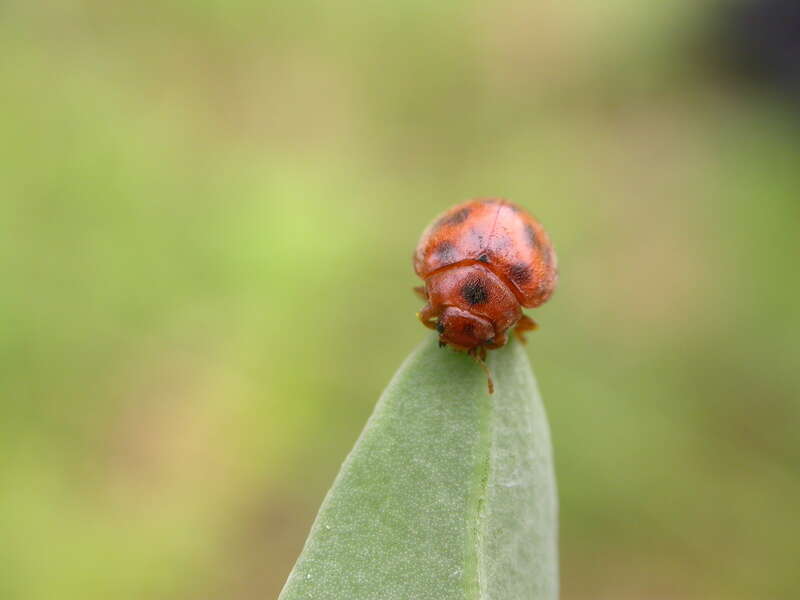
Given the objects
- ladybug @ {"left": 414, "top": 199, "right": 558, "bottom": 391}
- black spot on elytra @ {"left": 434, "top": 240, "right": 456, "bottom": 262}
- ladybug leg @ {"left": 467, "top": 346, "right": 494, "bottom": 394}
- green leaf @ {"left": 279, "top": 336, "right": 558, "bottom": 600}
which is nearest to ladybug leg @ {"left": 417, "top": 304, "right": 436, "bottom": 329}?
ladybug @ {"left": 414, "top": 199, "right": 558, "bottom": 391}

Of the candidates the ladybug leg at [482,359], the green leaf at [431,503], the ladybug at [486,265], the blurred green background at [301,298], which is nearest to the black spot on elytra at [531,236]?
the ladybug at [486,265]

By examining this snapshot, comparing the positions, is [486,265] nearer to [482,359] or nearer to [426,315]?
[426,315]

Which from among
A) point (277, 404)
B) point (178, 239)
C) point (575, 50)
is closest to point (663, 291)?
point (575, 50)

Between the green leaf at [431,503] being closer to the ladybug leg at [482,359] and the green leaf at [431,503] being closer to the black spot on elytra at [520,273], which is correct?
the ladybug leg at [482,359]

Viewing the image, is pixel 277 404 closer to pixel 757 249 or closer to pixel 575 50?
pixel 757 249

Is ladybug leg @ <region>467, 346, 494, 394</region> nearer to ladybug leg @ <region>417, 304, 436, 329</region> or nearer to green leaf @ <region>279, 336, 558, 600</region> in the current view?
green leaf @ <region>279, 336, 558, 600</region>

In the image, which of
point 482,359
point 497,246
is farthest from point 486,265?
point 482,359
